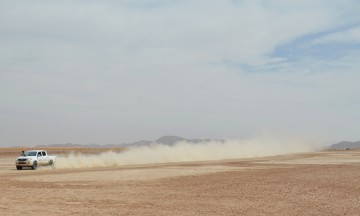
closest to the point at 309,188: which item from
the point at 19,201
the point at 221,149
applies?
the point at 19,201

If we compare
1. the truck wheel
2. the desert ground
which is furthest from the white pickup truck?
the desert ground

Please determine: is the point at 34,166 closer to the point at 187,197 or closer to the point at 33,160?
the point at 33,160

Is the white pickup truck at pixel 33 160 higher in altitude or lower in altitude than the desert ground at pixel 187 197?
higher

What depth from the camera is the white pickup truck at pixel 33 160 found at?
43094mm

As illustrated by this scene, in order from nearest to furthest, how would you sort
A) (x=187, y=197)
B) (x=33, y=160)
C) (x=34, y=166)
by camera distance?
(x=187, y=197)
(x=33, y=160)
(x=34, y=166)

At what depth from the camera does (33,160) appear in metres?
43.8

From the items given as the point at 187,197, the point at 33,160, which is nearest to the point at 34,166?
the point at 33,160

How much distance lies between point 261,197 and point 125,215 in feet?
21.4

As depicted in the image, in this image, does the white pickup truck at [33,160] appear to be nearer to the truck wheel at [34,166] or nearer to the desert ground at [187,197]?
the truck wheel at [34,166]

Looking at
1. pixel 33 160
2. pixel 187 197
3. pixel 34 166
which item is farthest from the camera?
pixel 34 166

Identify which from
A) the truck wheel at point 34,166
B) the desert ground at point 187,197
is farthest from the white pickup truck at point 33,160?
the desert ground at point 187,197

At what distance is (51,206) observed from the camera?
17.2m

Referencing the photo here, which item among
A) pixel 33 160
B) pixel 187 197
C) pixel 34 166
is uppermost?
pixel 33 160

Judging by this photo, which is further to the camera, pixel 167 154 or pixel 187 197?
pixel 167 154
